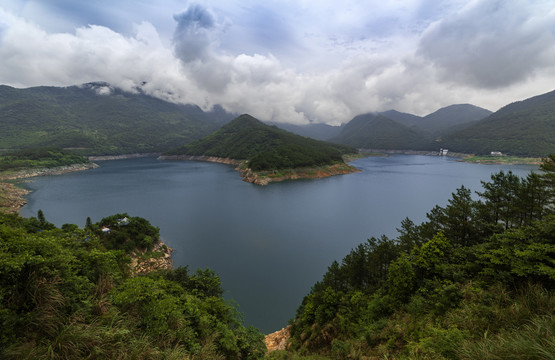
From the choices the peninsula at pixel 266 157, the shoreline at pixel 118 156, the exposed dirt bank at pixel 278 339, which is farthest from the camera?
the shoreline at pixel 118 156

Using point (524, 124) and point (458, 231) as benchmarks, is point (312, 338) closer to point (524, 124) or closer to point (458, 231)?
point (458, 231)

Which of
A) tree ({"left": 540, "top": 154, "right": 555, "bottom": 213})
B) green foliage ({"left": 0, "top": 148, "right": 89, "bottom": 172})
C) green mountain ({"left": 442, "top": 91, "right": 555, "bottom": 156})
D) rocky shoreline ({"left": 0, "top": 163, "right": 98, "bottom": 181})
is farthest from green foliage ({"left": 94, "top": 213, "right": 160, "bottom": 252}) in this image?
green mountain ({"left": 442, "top": 91, "right": 555, "bottom": 156})

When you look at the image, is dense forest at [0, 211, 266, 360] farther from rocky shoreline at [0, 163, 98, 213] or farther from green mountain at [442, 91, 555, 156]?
green mountain at [442, 91, 555, 156]

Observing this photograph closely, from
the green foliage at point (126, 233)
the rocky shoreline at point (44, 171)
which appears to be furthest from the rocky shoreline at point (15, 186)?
the green foliage at point (126, 233)

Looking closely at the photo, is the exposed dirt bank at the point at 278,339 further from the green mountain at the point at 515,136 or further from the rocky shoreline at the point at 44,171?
the green mountain at the point at 515,136

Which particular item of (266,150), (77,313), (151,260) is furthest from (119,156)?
(77,313)
